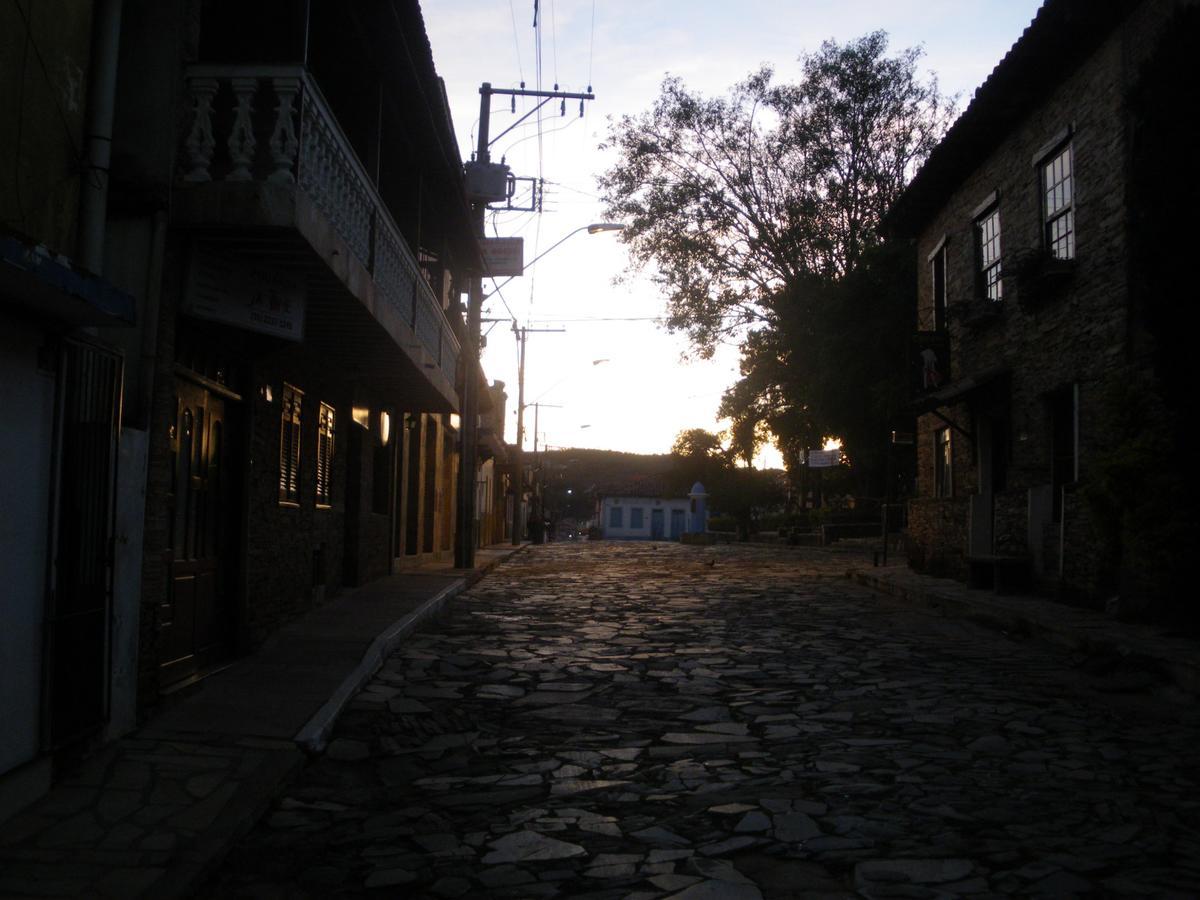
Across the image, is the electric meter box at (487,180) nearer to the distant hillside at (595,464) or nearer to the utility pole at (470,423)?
the utility pole at (470,423)

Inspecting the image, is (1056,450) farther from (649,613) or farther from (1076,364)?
(649,613)

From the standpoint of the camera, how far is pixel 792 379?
99.8 ft

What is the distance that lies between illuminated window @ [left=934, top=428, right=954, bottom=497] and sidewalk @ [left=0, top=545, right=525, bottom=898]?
39.8 feet

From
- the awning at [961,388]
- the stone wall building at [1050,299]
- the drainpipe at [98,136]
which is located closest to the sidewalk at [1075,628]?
the stone wall building at [1050,299]

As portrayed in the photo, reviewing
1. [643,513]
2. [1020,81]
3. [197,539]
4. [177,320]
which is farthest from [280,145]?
[643,513]

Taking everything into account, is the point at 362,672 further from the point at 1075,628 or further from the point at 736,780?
the point at 1075,628

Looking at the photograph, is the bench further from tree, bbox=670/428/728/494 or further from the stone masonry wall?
tree, bbox=670/428/728/494

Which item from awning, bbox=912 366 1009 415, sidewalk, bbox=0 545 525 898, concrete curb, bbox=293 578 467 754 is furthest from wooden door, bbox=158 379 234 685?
awning, bbox=912 366 1009 415

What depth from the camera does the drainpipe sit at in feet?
17.0

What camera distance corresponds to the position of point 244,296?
694cm

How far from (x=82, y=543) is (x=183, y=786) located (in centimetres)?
120

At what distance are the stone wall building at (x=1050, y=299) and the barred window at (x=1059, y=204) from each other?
0.10 feet

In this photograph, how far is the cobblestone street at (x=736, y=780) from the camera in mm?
3762

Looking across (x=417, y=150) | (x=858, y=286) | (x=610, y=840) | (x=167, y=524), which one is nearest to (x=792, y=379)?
(x=858, y=286)
